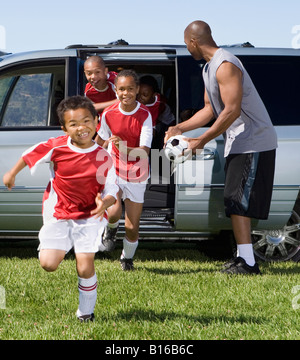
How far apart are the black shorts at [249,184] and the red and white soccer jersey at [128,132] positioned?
0.71 m

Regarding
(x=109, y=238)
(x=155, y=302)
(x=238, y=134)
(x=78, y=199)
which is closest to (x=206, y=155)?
(x=238, y=134)

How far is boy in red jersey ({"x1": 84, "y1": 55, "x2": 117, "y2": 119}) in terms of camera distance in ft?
18.5

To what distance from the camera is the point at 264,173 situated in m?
5.53

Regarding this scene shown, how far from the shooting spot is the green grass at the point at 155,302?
3852 mm

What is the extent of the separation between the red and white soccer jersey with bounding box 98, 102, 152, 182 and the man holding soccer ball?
0.87 feet

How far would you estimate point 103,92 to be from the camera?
5934mm

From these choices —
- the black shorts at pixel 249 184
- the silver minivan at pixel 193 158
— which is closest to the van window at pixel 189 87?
the silver minivan at pixel 193 158

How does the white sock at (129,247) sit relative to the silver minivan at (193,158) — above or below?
below

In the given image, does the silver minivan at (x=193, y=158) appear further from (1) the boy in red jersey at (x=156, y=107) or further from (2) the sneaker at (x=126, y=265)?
(1) the boy in red jersey at (x=156, y=107)

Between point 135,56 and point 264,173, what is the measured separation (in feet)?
5.07

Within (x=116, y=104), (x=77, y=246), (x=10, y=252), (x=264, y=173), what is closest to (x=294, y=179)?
(x=264, y=173)

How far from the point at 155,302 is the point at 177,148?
1.34m

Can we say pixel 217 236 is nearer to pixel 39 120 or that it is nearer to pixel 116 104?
pixel 116 104
